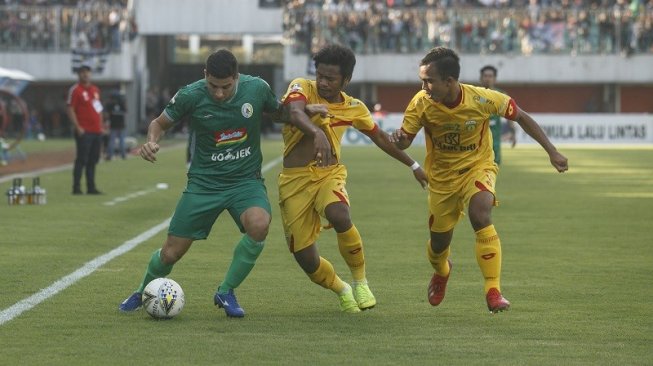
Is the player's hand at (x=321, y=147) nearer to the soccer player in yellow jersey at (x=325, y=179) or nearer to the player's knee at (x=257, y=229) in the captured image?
the soccer player in yellow jersey at (x=325, y=179)

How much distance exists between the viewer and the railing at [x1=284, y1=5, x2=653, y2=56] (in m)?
57.0

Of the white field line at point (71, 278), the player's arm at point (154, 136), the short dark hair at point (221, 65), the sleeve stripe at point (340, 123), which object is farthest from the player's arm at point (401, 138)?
the white field line at point (71, 278)

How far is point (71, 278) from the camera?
11.8m

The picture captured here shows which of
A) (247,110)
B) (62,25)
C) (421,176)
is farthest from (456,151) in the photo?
(62,25)

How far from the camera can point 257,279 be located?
12.0m

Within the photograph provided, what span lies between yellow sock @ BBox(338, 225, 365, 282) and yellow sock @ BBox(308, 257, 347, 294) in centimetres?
14

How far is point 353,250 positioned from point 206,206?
44.6 inches

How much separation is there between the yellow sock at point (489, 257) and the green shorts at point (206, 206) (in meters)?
1.48

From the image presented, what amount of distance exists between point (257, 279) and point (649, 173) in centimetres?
2072

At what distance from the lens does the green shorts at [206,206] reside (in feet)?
31.3

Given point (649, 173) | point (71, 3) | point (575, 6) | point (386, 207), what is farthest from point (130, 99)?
point (386, 207)

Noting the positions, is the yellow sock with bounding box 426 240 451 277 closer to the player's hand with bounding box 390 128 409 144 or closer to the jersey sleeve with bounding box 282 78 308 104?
the player's hand with bounding box 390 128 409 144

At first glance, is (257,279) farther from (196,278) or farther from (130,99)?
(130,99)

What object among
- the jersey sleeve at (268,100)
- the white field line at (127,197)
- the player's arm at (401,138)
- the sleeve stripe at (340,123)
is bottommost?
the white field line at (127,197)
